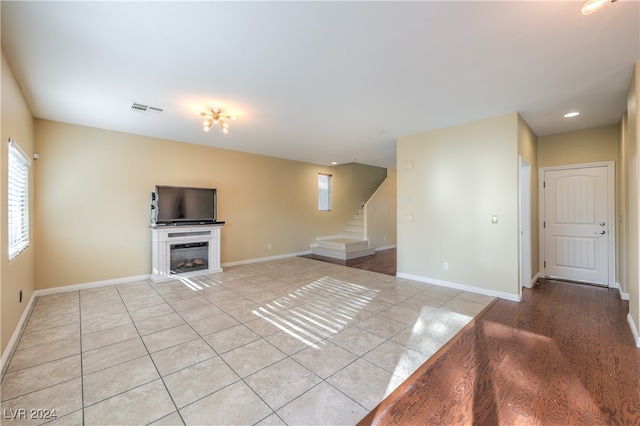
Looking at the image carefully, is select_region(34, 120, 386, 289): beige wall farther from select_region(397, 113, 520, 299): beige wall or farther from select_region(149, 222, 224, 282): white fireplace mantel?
select_region(397, 113, 520, 299): beige wall

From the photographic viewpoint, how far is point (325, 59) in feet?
8.05

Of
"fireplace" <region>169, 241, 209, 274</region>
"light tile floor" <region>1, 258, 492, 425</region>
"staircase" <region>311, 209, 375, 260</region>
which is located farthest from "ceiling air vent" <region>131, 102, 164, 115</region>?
"staircase" <region>311, 209, 375, 260</region>

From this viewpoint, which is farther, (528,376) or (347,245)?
(347,245)

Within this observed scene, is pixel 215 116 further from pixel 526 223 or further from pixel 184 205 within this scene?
pixel 526 223

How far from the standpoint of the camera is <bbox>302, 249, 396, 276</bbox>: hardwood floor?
19.0ft

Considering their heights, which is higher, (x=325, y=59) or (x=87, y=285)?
(x=325, y=59)

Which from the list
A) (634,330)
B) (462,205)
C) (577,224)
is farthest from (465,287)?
(577,224)

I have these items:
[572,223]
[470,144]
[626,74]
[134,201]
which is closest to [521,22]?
[626,74]

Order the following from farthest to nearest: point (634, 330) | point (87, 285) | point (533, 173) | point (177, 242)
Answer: point (177, 242) < point (533, 173) < point (87, 285) < point (634, 330)

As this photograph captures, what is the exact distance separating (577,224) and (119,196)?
315 inches

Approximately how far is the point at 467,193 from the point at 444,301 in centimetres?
172

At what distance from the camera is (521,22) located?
6.47ft

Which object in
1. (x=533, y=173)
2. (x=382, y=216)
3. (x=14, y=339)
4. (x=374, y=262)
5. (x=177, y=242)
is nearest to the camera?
(x=14, y=339)

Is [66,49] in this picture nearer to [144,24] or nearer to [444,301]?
[144,24]
